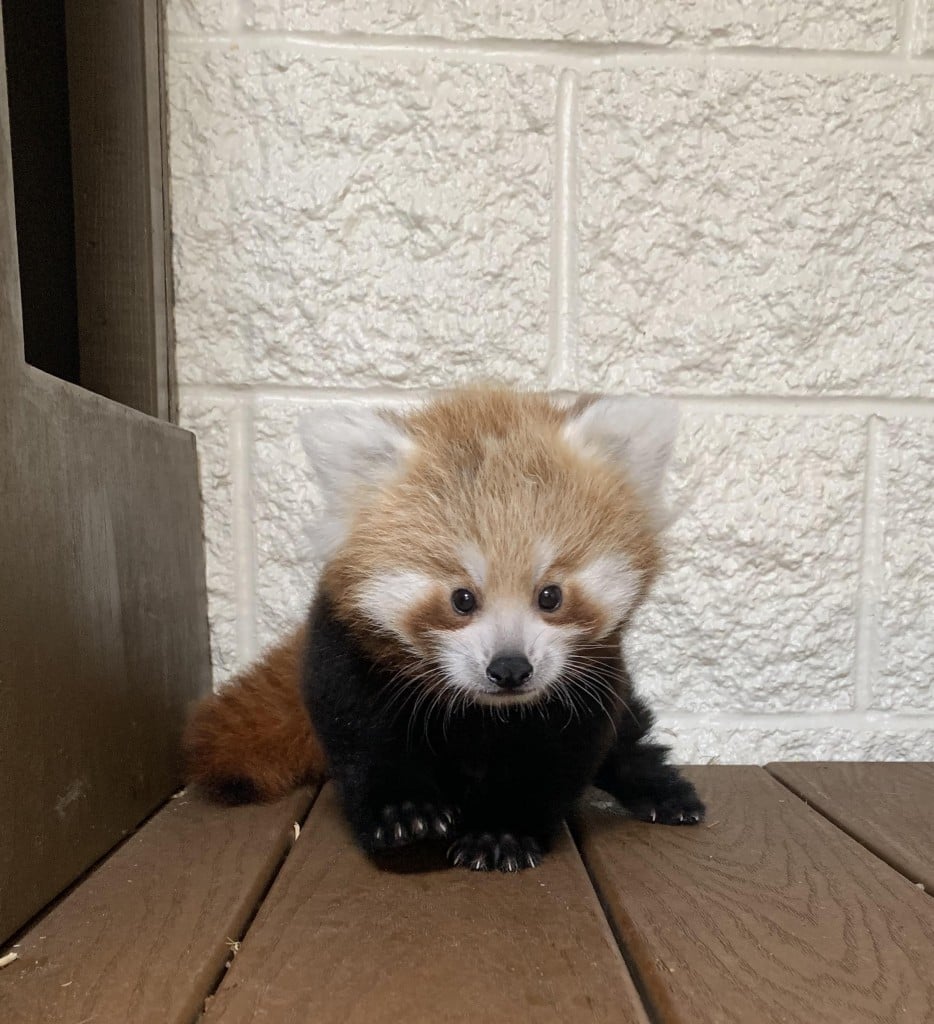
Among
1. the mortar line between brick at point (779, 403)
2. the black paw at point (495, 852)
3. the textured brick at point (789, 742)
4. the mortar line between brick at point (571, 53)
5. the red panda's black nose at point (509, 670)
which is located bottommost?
the textured brick at point (789, 742)

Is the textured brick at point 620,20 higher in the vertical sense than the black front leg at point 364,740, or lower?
higher

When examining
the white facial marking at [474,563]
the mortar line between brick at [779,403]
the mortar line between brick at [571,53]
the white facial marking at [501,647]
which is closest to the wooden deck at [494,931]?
the white facial marking at [501,647]

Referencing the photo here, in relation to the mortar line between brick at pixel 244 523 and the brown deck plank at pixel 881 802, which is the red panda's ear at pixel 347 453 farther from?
the brown deck plank at pixel 881 802

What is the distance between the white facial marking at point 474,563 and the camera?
1.01m

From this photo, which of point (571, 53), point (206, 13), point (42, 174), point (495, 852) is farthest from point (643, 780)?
point (206, 13)

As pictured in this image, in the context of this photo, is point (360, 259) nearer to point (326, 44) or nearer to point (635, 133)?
point (326, 44)

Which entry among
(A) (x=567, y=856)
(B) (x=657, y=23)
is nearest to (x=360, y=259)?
(B) (x=657, y=23)

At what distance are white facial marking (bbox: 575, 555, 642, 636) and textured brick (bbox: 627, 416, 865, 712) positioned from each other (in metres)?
0.49

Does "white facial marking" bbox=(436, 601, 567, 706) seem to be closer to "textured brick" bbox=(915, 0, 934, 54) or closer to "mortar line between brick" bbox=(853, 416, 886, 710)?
"mortar line between brick" bbox=(853, 416, 886, 710)

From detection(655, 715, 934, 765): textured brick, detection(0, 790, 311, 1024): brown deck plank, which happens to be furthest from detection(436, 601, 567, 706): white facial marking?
detection(655, 715, 934, 765): textured brick

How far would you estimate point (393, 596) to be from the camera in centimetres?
104

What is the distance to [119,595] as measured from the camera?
3.78ft

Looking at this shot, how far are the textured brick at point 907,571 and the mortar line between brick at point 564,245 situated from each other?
0.60 m

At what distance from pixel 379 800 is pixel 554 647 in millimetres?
285
